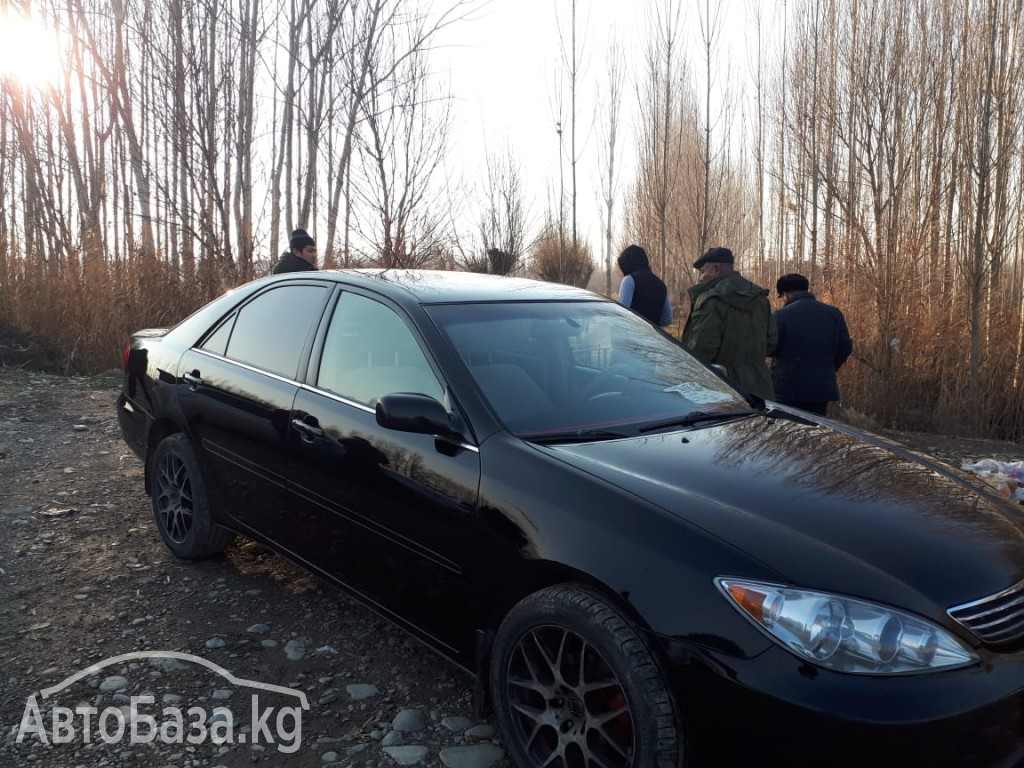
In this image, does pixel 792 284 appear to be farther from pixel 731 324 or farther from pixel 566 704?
pixel 566 704

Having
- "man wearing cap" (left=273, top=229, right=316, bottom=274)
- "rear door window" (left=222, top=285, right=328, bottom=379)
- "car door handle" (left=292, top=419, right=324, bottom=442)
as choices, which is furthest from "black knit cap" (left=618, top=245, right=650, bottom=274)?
"car door handle" (left=292, top=419, right=324, bottom=442)

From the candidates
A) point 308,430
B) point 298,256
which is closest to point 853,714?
point 308,430

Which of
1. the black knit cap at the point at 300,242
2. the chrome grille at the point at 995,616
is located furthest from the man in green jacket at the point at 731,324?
the black knit cap at the point at 300,242

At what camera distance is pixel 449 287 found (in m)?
3.40

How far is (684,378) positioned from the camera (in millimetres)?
3312

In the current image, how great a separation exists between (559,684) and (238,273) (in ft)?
32.0

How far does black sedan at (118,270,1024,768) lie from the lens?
6.07ft

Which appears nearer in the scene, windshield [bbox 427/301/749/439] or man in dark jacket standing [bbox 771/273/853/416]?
windshield [bbox 427/301/749/439]

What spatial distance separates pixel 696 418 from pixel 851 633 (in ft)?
3.95

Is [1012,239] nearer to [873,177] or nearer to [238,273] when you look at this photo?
[873,177]

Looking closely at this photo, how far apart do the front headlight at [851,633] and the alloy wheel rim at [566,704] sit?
17.4 inches

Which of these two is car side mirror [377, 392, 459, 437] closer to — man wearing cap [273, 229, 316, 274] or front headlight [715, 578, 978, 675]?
front headlight [715, 578, 978, 675]

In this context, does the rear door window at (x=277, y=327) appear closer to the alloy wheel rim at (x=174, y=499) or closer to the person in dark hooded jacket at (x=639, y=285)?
the alloy wheel rim at (x=174, y=499)

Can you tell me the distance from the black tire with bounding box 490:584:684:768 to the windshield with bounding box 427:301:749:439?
61 cm
